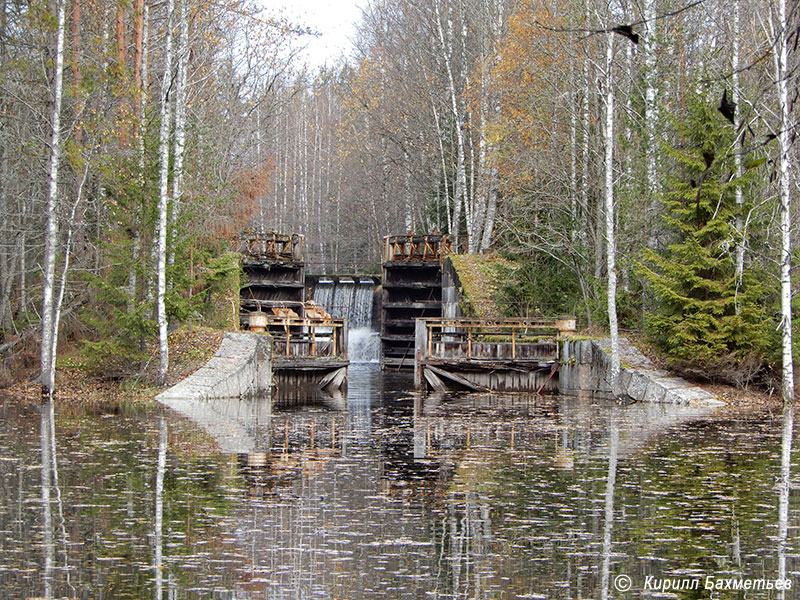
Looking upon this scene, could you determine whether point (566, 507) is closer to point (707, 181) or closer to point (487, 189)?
point (707, 181)

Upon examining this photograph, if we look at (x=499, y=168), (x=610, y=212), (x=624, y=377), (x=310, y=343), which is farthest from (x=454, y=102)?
(x=624, y=377)

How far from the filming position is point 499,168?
31.1 m

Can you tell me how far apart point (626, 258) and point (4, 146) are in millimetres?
14455

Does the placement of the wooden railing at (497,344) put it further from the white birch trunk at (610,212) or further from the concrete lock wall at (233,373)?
the concrete lock wall at (233,373)

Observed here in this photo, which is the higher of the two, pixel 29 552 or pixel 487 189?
pixel 487 189

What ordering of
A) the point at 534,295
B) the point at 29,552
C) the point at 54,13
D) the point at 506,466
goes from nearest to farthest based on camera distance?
the point at 29,552 → the point at 506,466 → the point at 54,13 → the point at 534,295

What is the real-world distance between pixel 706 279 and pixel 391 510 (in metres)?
14.1

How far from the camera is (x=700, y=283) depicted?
20562mm

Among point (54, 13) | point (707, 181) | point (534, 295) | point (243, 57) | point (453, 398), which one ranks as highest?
point (243, 57)

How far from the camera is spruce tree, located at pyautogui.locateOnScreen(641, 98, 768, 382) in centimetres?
2031

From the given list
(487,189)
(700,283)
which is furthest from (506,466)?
(487,189)

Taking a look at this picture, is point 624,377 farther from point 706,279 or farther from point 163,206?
point 163,206

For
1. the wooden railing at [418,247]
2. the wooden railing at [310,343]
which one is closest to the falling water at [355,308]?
the wooden railing at [418,247]

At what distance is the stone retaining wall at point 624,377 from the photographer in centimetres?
2034
